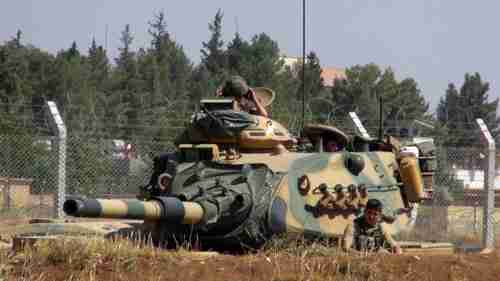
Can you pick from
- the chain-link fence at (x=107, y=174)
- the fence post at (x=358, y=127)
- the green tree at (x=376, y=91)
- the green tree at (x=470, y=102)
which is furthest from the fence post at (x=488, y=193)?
the green tree at (x=470, y=102)

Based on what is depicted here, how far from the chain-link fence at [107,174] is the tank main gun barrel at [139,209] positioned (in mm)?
4501

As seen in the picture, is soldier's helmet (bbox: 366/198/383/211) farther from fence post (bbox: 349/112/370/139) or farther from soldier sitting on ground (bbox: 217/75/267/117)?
fence post (bbox: 349/112/370/139)

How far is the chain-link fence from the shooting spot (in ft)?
56.0

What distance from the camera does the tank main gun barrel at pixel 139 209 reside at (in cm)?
1006

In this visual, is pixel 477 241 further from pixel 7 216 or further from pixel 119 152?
pixel 7 216

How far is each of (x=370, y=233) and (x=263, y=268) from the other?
3.10 m

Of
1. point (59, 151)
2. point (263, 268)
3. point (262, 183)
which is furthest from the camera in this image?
point (59, 151)

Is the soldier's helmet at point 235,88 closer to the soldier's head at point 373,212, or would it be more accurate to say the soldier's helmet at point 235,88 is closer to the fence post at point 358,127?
the soldier's head at point 373,212

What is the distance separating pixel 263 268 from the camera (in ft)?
32.8

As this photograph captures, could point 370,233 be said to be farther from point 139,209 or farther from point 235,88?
point 139,209

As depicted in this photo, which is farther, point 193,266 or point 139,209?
point 139,209

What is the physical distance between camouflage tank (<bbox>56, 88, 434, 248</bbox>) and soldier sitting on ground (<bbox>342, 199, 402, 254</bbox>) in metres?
0.24

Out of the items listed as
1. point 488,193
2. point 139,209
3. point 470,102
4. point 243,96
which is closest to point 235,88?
point 243,96

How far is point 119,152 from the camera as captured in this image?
18406mm
